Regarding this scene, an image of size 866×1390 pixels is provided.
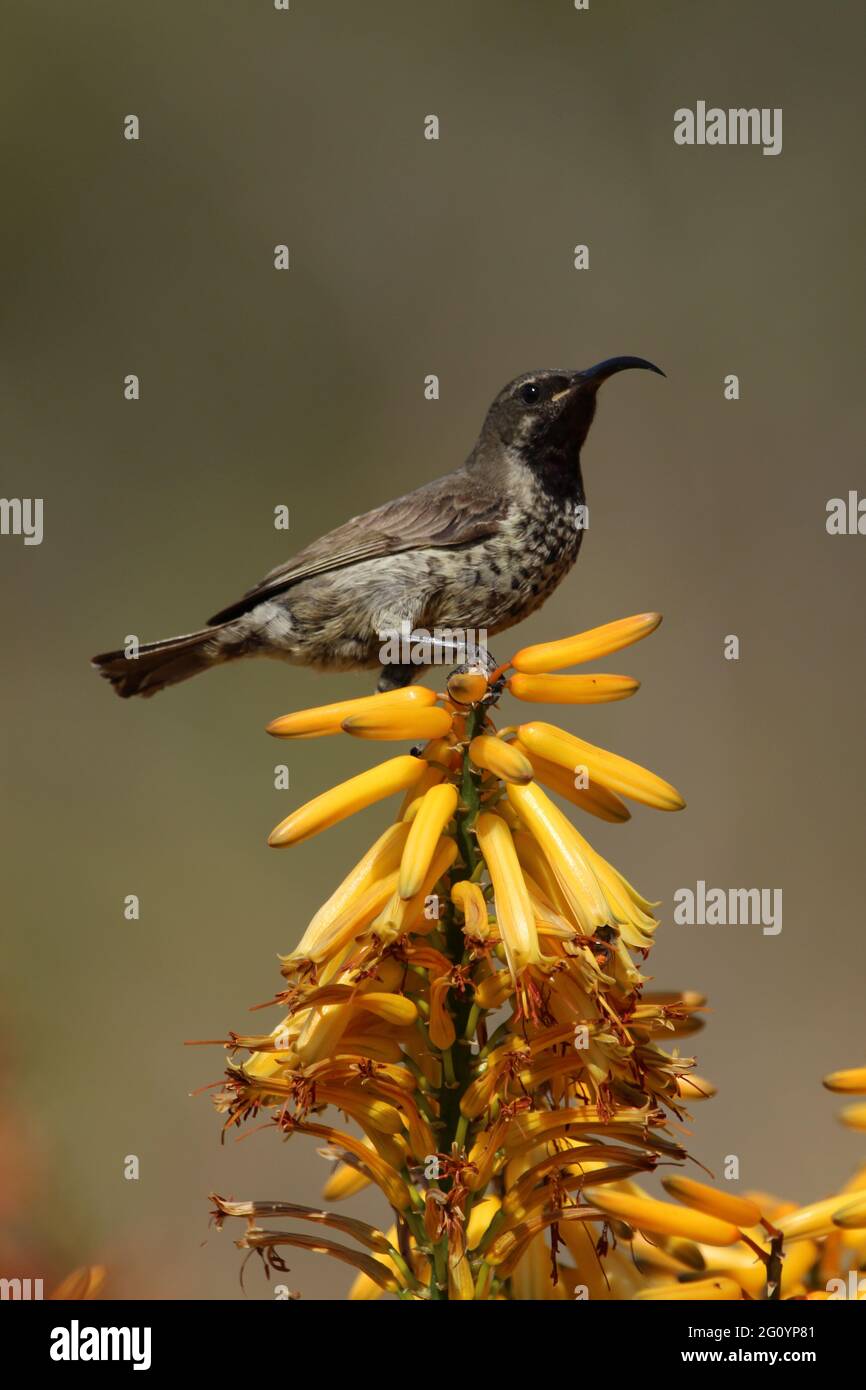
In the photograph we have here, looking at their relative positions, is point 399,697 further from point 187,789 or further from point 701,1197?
point 187,789

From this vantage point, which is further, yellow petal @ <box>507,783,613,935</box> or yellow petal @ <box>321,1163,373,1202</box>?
yellow petal @ <box>321,1163,373,1202</box>

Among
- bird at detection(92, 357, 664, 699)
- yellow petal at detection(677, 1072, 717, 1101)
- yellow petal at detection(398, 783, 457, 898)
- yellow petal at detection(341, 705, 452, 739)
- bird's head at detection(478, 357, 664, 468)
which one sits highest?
bird's head at detection(478, 357, 664, 468)

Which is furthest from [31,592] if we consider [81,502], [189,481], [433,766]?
[433,766]

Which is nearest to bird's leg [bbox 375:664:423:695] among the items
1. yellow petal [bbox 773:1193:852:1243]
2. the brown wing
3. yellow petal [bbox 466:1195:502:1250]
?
the brown wing

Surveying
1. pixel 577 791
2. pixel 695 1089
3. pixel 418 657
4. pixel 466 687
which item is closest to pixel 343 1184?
pixel 695 1089

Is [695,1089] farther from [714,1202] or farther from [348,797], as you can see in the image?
[348,797]

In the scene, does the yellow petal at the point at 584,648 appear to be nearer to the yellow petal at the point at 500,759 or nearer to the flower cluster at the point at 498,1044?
the flower cluster at the point at 498,1044

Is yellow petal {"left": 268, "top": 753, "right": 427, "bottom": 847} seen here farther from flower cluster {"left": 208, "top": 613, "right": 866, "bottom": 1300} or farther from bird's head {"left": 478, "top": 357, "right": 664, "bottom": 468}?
bird's head {"left": 478, "top": 357, "right": 664, "bottom": 468}
